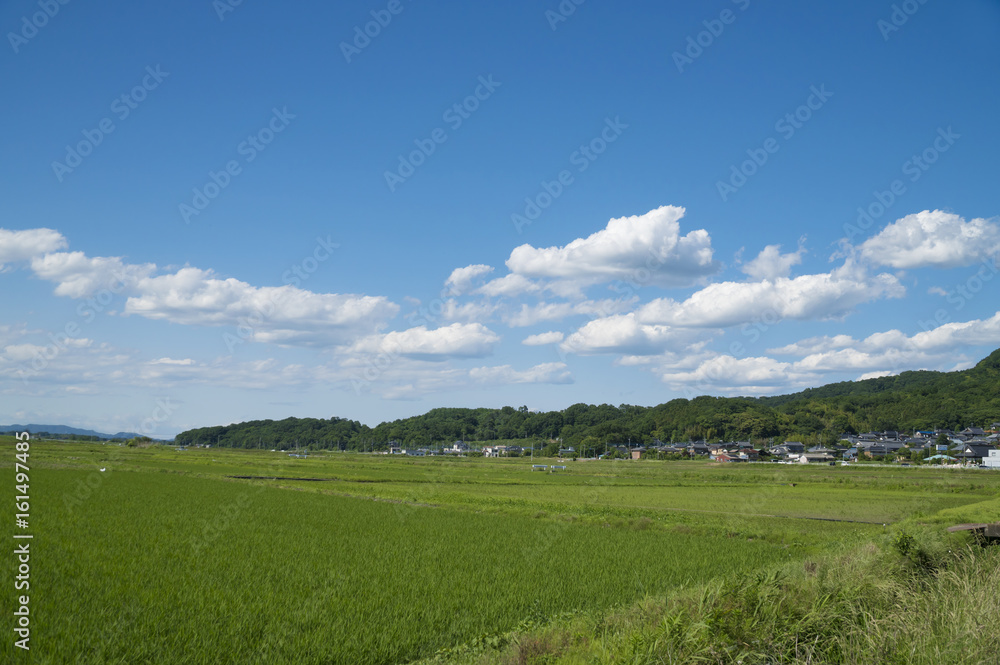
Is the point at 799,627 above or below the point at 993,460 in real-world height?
above

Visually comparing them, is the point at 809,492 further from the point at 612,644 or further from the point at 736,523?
the point at 612,644

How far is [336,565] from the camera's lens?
13109 millimetres

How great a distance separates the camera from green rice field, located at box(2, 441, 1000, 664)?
26.3 feet

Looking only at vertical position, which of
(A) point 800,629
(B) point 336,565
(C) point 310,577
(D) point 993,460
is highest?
(A) point 800,629

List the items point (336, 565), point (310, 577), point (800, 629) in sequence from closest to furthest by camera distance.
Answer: point (800, 629) < point (310, 577) < point (336, 565)

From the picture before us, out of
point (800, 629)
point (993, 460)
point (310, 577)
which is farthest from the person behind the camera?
point (993, 460)

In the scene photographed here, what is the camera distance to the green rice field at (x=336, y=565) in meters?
8.01

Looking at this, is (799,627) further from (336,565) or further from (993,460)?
(993,460)

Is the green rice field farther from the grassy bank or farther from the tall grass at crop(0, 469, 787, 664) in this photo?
the grassy bank

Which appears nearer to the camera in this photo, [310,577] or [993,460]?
[310,577]

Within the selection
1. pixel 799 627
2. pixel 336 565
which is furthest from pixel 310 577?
pixel 799 627

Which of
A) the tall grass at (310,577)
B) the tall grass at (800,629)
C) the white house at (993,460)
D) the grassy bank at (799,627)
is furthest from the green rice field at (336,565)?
the white house at (993,460)

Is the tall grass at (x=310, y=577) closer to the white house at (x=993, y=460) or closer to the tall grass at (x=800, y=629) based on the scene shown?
the tall grass at (x=800, y=629)

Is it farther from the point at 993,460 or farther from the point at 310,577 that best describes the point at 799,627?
the point at 993,460
